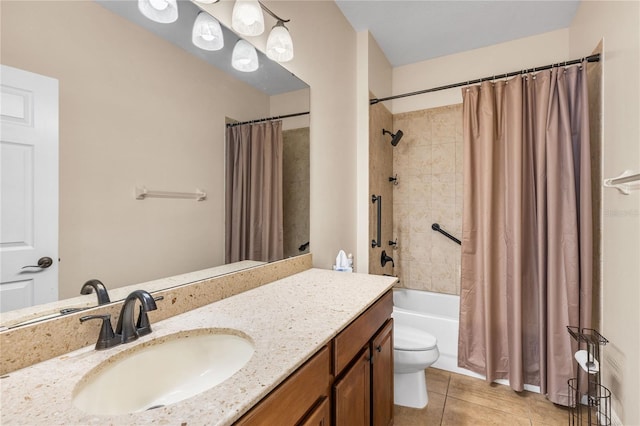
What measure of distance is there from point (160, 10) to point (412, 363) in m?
2.11

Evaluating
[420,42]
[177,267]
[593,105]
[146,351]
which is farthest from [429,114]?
[146,351]

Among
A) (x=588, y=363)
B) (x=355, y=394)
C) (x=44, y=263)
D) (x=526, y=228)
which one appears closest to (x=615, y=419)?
(x=588, y=363)

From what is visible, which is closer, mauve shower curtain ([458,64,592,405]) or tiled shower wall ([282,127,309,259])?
tiled shower wall ([282,127,309,259])

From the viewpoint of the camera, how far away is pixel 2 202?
0.63 m

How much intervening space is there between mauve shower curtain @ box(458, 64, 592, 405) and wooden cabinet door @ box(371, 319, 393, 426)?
3.48 ft

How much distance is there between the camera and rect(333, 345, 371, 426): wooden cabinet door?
3.15 feet

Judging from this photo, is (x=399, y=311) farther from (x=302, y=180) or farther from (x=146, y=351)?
(x=146, y=351)

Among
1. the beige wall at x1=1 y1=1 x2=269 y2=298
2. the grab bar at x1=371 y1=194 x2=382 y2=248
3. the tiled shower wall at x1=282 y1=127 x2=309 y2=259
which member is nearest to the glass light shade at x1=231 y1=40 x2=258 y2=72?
the beige wall at x1=1 y1=1 x2=269 y2=298

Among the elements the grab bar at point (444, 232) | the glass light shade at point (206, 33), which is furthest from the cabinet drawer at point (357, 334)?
the grab bar at point (444, 232)

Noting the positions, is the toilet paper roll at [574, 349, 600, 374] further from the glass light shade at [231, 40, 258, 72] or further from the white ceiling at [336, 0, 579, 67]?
the white ceiling at [336, 0, 579, 67]

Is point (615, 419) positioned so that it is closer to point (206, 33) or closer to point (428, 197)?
point (428, 197)

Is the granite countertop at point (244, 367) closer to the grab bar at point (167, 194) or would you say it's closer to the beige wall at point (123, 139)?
the beige wall at point (123, 139)

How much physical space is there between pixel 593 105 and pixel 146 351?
9.29 ft

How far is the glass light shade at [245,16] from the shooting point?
121cm
